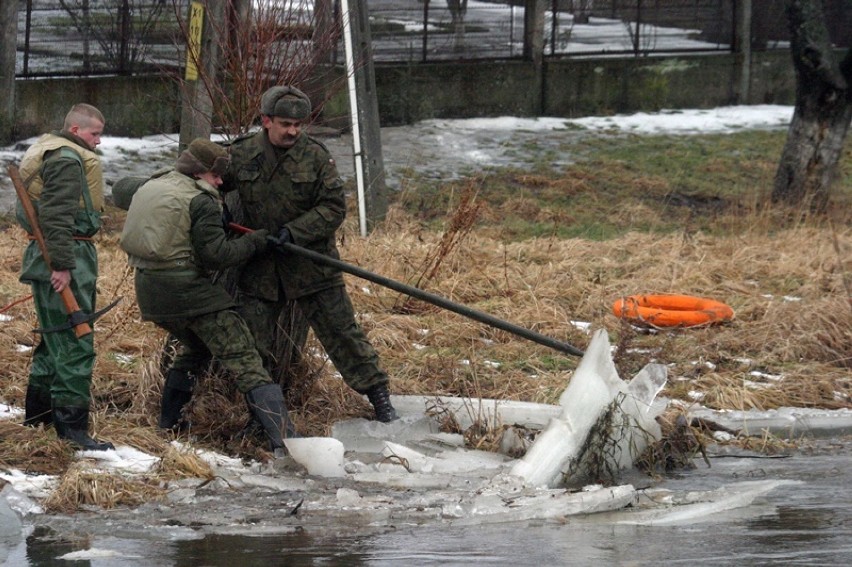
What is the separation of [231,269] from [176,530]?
1829mm

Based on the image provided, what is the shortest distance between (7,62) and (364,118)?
5.39 meters

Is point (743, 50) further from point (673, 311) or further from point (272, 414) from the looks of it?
point (272, 414)

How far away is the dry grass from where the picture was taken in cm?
680

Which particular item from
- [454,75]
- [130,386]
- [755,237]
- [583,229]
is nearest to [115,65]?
[454,75]

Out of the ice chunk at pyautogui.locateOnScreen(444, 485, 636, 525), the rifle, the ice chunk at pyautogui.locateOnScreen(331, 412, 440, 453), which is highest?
the rifle

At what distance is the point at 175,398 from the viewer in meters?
6.78

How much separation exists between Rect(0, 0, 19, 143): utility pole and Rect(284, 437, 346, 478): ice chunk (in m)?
10.7

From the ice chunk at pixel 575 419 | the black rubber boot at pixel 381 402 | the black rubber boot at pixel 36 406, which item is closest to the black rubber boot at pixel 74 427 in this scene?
the black rubber boot at pixel 36 406

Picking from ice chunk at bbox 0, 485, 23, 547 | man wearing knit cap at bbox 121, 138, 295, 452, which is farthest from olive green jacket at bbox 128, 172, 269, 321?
ice chunk at bbox 0, 485, 23, 547

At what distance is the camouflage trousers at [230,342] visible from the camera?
641cm

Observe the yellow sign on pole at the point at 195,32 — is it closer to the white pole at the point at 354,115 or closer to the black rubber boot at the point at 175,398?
the white pole at the point at 354,115

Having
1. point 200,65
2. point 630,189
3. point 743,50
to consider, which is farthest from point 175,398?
point 743,50

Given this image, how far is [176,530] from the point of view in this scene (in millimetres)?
5426

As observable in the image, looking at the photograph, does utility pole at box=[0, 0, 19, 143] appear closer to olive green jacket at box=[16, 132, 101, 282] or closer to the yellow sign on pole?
the yellow sign on pole
